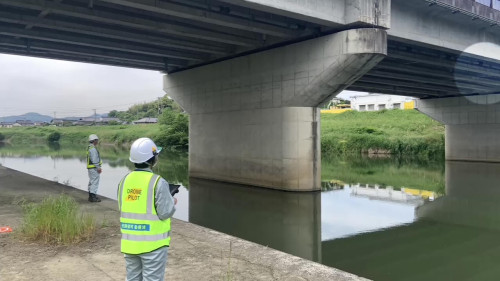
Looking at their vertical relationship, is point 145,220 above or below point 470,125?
below

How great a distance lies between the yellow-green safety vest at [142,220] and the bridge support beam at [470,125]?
32364mm

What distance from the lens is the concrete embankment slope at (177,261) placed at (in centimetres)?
481

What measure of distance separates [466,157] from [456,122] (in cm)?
277

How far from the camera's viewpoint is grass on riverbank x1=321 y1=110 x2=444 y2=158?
37156mm

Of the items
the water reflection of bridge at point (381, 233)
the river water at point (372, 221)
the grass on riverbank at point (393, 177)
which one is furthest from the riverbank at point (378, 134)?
the water reflection of bridge at point (381, 233)

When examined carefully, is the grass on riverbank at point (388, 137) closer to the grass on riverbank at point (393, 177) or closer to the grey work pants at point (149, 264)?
the grass on riverbank at point (393, 177)

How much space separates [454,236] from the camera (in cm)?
973

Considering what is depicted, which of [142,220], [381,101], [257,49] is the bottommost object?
[142,220]

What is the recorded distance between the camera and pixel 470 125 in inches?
1234

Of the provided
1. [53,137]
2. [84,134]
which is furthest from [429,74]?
[53,137]

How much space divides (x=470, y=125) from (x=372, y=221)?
24.4 meters

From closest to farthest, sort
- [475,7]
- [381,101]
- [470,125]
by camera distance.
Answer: [475,7], [470,125], [381,101]

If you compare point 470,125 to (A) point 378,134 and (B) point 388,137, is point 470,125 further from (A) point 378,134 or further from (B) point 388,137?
(A) point 378,134

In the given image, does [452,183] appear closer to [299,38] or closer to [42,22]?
[299,38]
